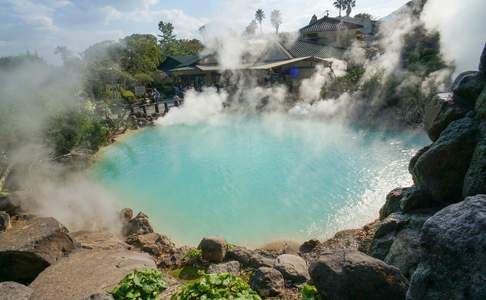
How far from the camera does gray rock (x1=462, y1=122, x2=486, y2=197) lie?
452 centimetres

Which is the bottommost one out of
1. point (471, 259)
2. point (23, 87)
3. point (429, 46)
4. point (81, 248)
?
point (81, 248)

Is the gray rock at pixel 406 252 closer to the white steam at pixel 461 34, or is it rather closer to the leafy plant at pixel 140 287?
the leafy plant at pixel 140 287

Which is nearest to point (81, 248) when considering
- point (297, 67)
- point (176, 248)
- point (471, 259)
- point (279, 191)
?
point (176, 248)

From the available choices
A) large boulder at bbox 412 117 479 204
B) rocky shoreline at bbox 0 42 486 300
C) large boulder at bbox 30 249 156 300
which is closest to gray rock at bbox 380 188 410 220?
rocky shoreline at bbox 0 42 486 300

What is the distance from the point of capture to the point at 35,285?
609cm

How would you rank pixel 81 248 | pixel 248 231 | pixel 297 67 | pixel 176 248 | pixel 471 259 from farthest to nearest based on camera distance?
pixel 297 67 < pixel 248 231 < pixel 176 248 < pixel 81 248 < pixel 471 259

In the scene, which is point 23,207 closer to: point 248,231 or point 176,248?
→ point 176,248

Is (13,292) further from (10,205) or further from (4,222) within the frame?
(10,205)

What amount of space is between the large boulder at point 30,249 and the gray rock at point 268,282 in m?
4.35

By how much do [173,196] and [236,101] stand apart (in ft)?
55.5

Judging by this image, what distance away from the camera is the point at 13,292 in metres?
5.24

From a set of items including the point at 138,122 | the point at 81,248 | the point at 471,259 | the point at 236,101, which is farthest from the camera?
the point at 236,101

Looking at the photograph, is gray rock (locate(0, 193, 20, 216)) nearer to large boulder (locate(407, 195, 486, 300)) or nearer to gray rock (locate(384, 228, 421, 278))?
gray rock (locate(384, 228, 421, 278))

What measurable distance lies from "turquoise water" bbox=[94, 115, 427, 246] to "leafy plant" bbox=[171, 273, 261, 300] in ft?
15.2
